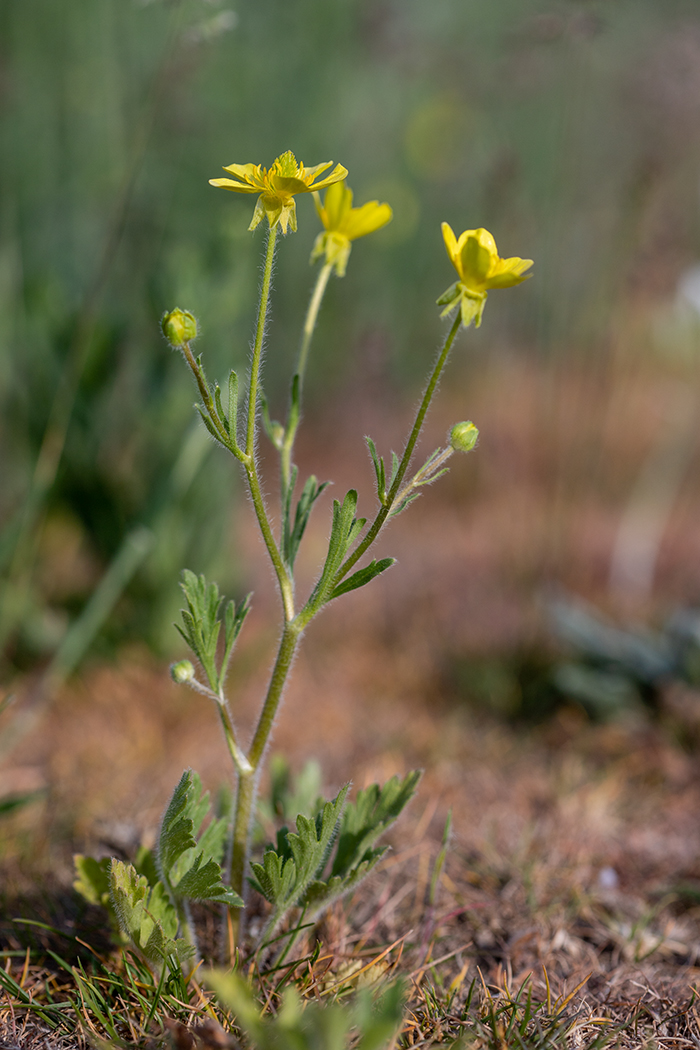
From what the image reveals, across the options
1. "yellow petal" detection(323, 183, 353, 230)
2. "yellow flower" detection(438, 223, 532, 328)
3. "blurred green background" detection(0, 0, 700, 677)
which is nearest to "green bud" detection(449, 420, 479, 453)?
"yellow flower" detection(438, 223, 532, 328)

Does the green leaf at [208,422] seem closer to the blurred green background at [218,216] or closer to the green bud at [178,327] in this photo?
the green bud at [178,327]

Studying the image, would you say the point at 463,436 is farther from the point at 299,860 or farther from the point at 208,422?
the point at 299,860

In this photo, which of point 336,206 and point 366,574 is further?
point 336,206

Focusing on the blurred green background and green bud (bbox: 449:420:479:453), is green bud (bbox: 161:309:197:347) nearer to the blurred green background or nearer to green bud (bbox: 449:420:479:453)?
green bud (bbox: 449:420:479:453)

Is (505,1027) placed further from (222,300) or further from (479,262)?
(222,300)

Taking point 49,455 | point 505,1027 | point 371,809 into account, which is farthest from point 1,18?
point 505,1027

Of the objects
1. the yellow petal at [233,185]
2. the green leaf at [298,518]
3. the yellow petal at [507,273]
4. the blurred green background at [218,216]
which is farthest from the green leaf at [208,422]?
the blurred green background at [218,216]

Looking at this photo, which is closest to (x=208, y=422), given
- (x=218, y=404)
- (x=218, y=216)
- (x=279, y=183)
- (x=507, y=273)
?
(x=218, y=404)
